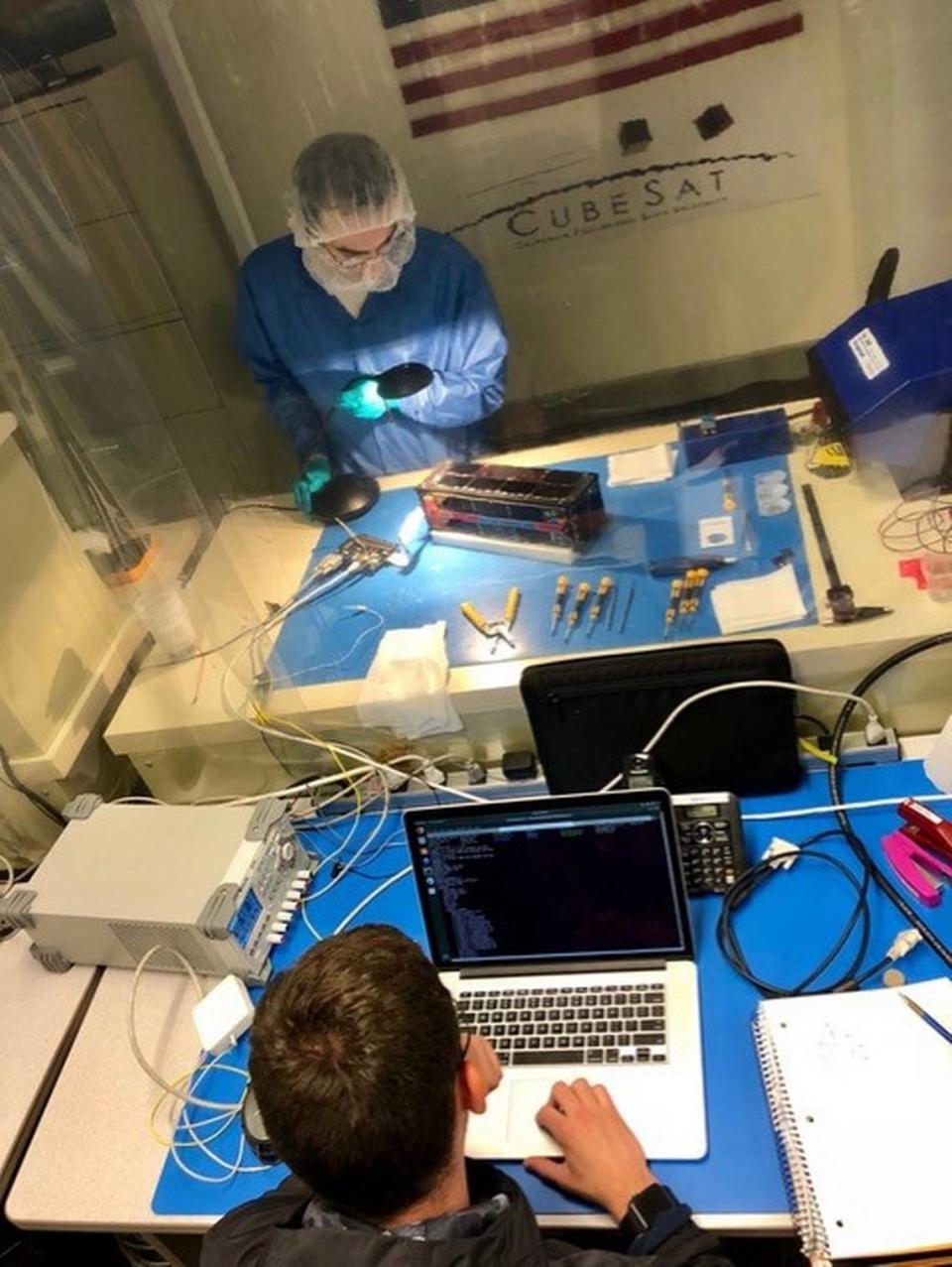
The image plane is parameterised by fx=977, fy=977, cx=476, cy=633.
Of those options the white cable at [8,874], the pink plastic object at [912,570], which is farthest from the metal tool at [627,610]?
the white cable at [8,874]

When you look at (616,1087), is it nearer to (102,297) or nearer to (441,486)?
(441,486)

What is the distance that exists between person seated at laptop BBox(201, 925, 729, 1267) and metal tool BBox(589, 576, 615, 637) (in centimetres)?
70

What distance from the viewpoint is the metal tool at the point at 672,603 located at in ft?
4.86

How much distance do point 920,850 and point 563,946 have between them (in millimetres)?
472

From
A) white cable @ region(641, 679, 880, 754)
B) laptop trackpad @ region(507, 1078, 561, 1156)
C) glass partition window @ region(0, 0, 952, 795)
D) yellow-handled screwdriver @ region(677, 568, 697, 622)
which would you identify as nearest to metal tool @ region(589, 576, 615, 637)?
glass partition window @ region(0, 0, 952, 795)

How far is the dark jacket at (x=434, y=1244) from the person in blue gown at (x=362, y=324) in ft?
3.99

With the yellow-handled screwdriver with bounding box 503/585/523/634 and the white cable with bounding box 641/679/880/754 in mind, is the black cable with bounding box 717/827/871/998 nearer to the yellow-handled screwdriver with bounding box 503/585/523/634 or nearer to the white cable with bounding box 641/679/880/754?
the white cable with bounding box 641/679/880/754

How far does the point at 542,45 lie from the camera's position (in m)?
1.59

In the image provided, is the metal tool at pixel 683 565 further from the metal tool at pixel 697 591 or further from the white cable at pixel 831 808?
the white cable at pixel 831 808

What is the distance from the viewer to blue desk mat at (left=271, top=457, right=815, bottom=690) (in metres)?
1.51

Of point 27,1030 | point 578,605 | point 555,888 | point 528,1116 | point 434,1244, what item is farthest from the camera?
point 578,605

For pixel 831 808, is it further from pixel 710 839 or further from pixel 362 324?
pixel 362 324

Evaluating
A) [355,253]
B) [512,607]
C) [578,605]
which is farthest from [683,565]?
[355,253]

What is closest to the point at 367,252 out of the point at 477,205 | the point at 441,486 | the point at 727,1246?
the point at 477,205
